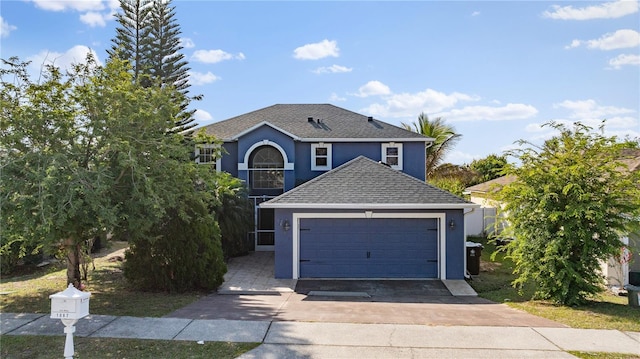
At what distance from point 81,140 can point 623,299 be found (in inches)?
535

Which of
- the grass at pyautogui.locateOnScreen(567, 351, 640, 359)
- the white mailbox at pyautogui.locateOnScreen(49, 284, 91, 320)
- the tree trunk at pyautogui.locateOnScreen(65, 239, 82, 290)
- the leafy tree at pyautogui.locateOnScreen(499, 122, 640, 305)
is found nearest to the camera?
the white mailbox at pyautogui.locateOnScreen(49, 284, 91, 320)

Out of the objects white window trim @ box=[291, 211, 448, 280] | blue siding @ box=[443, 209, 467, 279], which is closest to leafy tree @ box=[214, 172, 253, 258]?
white window trim @ box=[291, 211, 448, 280]

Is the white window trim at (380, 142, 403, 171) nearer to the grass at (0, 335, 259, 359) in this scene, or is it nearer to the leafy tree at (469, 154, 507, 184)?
the grass at (0, 335, 259, 359)

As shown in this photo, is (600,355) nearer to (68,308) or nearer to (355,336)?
(355,336)

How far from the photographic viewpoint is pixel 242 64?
16953mm

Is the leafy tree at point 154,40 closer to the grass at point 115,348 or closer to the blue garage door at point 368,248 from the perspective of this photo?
the blue garage door at point 368,248

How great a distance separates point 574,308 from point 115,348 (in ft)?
29.9

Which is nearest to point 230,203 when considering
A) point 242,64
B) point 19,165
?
point 242,64

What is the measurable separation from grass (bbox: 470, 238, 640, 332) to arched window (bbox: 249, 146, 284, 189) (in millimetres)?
9055

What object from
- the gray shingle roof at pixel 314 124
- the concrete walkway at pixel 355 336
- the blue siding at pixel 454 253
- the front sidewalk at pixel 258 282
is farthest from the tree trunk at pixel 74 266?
the blue siding at pixel 454 253

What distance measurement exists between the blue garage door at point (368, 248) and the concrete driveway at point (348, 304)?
43cm

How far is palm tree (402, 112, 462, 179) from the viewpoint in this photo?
27469 millimetres

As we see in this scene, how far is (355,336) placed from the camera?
263 inches

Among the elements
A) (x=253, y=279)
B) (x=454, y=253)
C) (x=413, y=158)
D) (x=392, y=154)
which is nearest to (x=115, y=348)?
(x=253, y=279)
